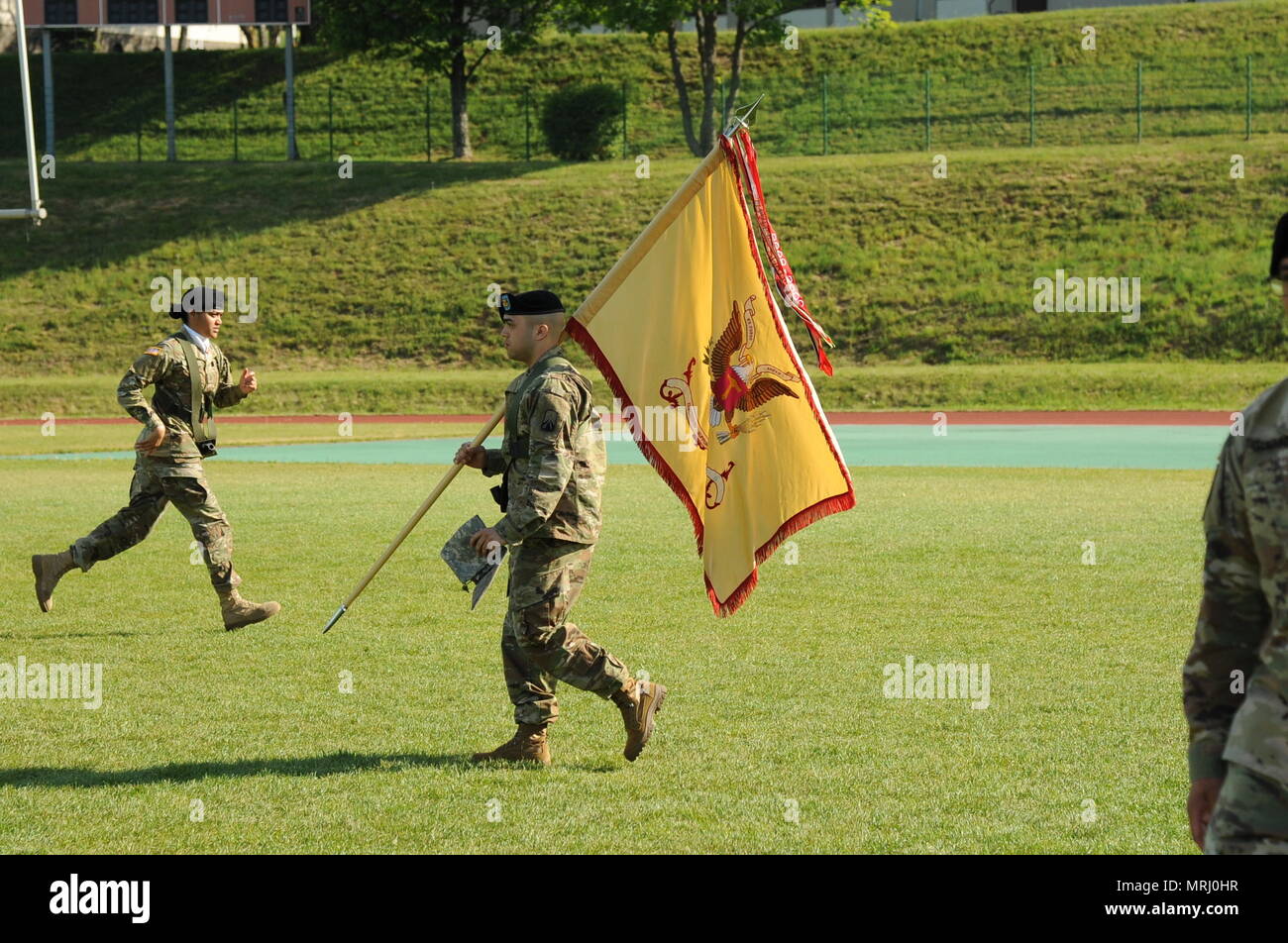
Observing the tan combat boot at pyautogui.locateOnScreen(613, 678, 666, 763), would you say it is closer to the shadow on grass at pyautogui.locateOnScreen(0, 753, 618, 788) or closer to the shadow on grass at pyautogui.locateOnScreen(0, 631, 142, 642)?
the shadow on grass at pyautogui.locateOnScreen(0, 753, 618, 788)

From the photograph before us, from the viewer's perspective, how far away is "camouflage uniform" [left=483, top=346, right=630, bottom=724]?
6926 mm

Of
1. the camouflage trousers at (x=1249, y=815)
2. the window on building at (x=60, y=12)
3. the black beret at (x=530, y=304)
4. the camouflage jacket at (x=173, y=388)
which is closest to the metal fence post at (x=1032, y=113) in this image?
the window on building at (x=60, y=12)

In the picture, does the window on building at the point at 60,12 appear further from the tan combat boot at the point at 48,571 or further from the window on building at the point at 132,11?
the tan combat boot at the point at 48,571

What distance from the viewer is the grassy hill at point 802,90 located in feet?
183

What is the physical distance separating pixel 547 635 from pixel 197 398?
4.50 m

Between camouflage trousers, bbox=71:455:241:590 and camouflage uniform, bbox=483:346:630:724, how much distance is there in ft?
12.8

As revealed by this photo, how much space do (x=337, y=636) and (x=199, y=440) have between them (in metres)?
1.65

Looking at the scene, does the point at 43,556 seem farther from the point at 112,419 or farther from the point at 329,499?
the point at 112,419

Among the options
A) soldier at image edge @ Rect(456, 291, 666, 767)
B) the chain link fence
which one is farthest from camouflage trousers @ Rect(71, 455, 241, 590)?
the chain link fence

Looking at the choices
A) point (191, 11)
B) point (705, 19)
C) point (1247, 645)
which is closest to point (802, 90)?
point (705, 19)

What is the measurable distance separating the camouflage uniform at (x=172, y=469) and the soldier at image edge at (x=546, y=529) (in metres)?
3.89

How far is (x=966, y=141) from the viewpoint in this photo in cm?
5434
